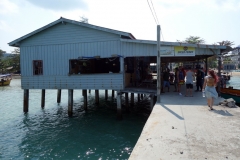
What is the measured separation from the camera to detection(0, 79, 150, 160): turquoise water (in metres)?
8.59

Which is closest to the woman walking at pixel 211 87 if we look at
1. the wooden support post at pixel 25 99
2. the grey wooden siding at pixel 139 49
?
the grey wooden siding at pixel 139 49

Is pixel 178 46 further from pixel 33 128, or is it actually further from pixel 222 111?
pixel 33 128

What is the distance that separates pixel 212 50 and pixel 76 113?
→ 10698mm

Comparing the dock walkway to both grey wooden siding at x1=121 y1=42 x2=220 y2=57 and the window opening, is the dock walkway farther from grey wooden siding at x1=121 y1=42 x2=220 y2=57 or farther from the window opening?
the window opening

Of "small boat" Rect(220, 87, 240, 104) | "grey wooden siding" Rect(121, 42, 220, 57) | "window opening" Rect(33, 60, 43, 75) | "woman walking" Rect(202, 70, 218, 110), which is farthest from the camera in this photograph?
"small boat" Rect(220, 87, 240, 104)

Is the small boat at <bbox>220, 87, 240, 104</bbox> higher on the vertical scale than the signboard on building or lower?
lower

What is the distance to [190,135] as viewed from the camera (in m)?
5.10

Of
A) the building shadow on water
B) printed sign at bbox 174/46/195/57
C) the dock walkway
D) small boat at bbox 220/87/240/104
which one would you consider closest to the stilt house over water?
printed sign at bbox 174/46/195/57

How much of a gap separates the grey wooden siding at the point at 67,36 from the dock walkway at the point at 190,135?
6.65 meters

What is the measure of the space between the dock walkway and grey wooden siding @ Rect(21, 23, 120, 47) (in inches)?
262

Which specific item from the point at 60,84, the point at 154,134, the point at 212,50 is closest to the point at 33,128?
the point at 60,84

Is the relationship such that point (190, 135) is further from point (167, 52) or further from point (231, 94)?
point (231, 94)

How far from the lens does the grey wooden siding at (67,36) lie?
12.4 metres

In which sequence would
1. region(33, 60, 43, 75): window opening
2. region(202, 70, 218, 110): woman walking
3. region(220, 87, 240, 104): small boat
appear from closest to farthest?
region(202, 70, 218, 110): woman walking → region(33, 60, 43, 75): window opening → region(220, 87, 240, 104): small boat
